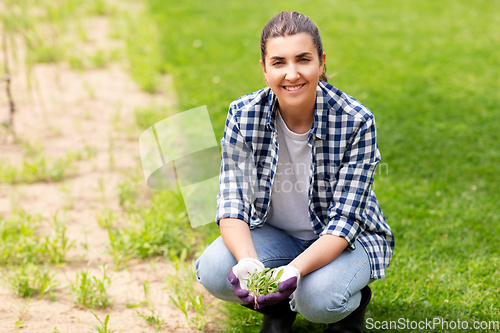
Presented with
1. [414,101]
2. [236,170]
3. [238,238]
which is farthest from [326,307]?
[414,101]

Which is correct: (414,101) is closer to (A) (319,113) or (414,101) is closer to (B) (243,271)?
(A) (319,113)

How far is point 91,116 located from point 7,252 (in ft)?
6.56

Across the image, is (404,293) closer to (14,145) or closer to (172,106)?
(172,106)

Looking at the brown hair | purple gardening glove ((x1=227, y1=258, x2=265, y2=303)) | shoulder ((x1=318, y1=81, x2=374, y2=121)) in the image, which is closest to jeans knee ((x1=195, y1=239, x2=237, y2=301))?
purple gardening glove ((x1=227, y1=258, x2=265, y2=303))

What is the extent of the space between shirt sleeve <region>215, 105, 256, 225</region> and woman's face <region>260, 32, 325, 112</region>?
0.76 feet

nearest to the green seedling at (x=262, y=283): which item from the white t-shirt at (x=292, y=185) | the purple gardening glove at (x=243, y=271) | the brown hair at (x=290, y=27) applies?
the purple gardening glove at (x=243, y=271)

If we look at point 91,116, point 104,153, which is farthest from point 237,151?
point 91,116

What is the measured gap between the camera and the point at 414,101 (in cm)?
418

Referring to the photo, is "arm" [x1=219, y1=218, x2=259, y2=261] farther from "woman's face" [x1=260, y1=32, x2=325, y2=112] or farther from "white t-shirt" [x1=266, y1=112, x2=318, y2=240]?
"woman's face" [x1=260, y1=32, x2=325, y2=112]

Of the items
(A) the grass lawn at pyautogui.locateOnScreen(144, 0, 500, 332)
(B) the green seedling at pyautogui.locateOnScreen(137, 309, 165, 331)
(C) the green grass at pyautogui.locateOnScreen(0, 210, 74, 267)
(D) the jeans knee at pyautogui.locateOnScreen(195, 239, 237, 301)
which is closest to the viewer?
(D) the jeans knee at pyautogui.locateOnScreen(195, 239, 237, 301)

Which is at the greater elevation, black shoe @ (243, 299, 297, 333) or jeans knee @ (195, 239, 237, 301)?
jeans knee @ (195, 239, 237, 301)

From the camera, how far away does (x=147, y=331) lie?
80.0 inches

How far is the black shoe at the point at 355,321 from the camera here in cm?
184

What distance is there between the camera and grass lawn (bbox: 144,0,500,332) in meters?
2.27
